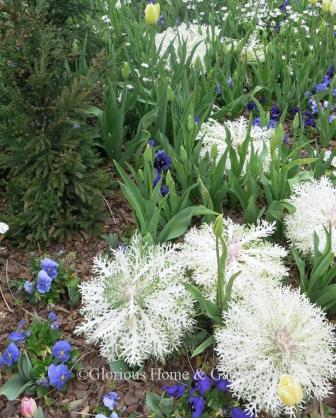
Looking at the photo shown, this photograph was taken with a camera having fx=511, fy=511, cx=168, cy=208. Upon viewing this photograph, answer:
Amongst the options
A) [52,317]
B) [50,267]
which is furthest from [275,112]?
[52,317]

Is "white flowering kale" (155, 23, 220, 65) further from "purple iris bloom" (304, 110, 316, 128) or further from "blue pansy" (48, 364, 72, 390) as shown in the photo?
"blue pansy" (48, 364, 72, 390)

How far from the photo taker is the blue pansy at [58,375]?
5.73 ft

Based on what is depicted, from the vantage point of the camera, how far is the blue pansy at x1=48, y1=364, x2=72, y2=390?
5.73 ft

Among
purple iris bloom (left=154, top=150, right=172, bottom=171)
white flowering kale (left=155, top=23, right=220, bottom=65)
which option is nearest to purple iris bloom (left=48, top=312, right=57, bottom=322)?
purple iris bloom (left=154, top=150, right=172, bottom=171)

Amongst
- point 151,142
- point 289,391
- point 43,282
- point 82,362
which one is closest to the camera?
point 289,391

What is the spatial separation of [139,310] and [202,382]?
32cm

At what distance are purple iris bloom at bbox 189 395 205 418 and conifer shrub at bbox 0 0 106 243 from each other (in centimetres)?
95

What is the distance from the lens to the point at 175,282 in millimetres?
1881

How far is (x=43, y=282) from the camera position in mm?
2004

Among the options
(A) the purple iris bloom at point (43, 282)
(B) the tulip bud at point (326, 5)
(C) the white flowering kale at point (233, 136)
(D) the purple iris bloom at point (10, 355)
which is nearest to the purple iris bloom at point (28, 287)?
(A) the purple iris bloom at point (43, 282)

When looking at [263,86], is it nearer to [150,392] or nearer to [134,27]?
[134,27]

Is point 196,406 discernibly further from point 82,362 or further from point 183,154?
point 183,154

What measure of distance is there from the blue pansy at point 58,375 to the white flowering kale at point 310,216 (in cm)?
106

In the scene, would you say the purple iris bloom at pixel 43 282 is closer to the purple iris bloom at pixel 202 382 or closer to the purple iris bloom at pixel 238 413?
the purple iris bloom at pixel 202 382
